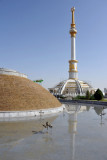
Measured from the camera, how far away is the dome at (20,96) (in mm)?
19862

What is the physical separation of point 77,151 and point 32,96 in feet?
46.9

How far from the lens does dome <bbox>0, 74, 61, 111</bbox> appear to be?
19.9 metres

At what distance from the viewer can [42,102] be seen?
2277cm

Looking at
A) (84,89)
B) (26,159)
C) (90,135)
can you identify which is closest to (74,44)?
(84,89)

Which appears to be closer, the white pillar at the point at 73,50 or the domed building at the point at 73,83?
the domed building at the point at 73,83

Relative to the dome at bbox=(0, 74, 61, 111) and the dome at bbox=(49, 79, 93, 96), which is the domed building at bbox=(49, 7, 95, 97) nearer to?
the dome at bbox=(49, 79, 93, 96)

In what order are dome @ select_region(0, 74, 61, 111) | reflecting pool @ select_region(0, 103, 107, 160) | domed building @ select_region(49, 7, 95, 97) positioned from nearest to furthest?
reflecting pool @ select_region(0, 103, 107, 160)
dome @ select_region(0, 74, 61, 111)
domed building @ select_region(49, 7, 95, 97)

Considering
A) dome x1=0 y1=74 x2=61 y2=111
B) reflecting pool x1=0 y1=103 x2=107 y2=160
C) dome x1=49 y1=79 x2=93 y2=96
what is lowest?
reflecting pool x1=0 y1=103 x2=107 y2=160

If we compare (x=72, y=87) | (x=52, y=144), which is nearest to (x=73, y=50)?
(x=72, y=87)

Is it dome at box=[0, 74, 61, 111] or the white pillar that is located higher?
the white pillar

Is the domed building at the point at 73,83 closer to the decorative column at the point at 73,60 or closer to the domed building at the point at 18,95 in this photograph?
the decorative column at the point at 73,60

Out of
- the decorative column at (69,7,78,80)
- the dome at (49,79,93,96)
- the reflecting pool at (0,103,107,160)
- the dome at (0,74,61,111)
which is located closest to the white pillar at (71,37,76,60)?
the decorative column at (69,7,78,80)

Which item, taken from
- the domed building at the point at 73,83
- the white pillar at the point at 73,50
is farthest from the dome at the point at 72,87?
the white pillar at the point at 73,50

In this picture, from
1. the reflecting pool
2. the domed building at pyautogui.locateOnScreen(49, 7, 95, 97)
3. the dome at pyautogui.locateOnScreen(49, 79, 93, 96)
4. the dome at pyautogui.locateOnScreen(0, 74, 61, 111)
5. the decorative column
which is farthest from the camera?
the decorative column
